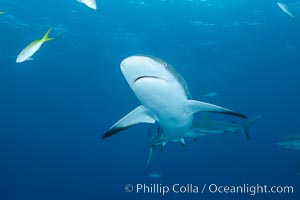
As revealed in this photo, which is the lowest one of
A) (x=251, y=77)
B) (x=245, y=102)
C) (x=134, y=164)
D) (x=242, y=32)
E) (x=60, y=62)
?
(x=134, y=164)

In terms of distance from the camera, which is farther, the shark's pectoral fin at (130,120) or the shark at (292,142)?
the shark at (292,142)

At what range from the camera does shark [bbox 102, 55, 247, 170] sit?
354cm

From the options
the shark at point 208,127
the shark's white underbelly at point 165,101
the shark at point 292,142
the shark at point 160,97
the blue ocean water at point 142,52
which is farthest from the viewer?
the blue ocean water at point 142,52

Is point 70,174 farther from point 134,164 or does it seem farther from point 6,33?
point 6,33

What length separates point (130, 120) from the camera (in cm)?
486

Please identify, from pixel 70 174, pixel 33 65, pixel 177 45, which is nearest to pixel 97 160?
pixel 70 174

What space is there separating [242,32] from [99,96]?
27.6 meters

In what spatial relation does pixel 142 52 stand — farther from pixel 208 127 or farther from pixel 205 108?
pixel 205 108

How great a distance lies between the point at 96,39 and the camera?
24.6 m

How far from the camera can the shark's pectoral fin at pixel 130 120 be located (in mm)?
4706

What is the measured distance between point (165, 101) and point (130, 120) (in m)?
0.80

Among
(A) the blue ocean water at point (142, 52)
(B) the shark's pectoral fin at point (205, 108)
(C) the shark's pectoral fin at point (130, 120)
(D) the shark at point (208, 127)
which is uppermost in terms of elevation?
(B) the shark's pectoral fin at point (205, 108)

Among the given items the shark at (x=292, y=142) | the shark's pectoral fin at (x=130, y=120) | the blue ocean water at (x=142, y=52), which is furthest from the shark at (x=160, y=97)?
the shark at (x=292, y=142)

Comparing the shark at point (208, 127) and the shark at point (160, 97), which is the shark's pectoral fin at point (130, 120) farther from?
the shark at point (208, 127)
